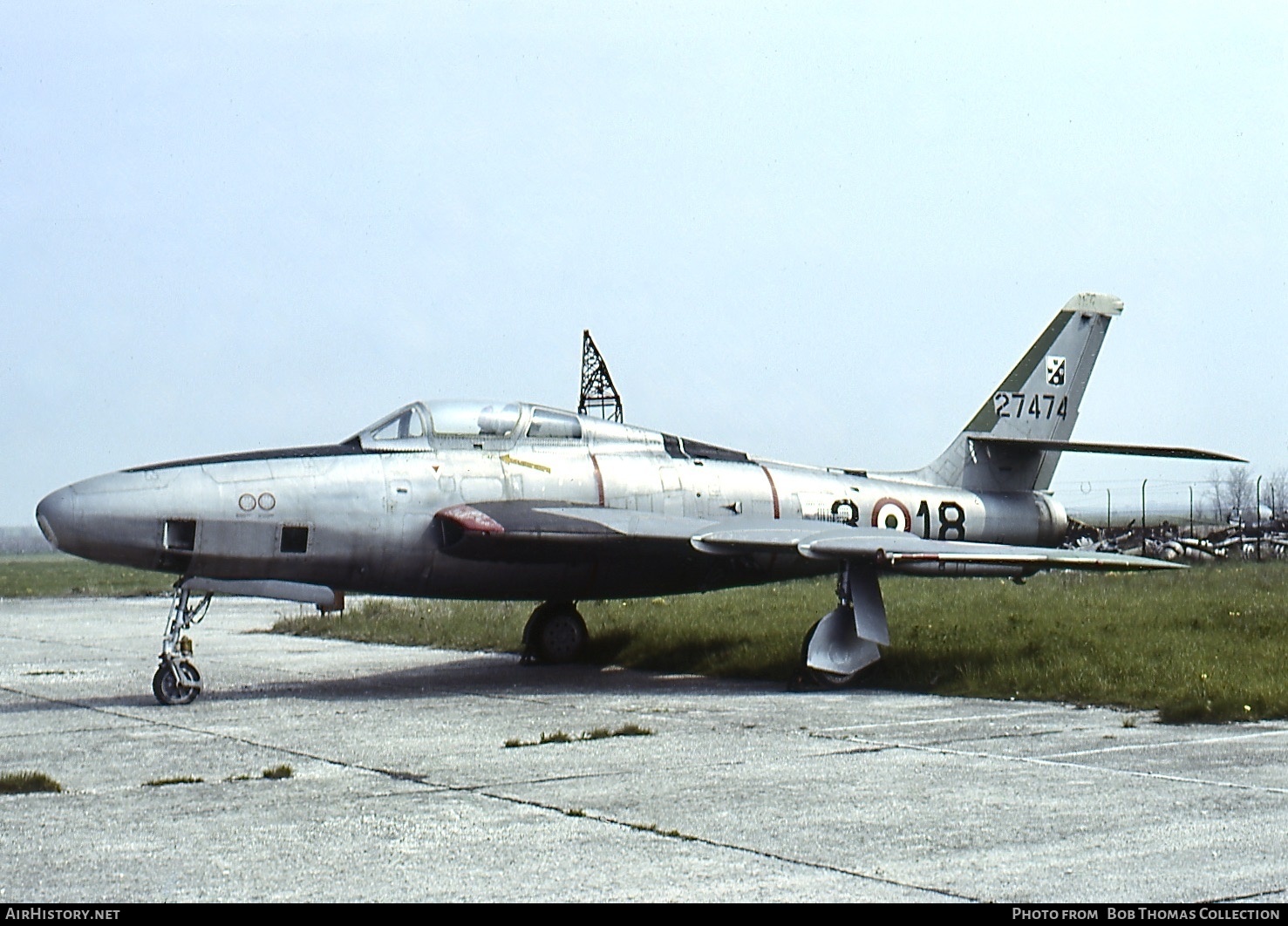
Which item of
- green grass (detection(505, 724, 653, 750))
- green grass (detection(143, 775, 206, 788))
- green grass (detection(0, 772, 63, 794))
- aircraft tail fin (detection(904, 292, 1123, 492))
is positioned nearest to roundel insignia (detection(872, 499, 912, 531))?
aircraft tail fin (detection(904, 292, 1123, 492))

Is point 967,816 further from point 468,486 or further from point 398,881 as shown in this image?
point 468,486

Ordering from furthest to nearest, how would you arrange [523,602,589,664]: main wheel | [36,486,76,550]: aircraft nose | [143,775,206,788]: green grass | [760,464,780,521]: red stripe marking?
[523,602,589,664]: main wheel, [760,464,780,521]: red stripe marking, [36,486,76,550]: aircraft nose, [143,775,206,788]: green grass

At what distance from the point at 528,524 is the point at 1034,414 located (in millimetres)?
→ 7729

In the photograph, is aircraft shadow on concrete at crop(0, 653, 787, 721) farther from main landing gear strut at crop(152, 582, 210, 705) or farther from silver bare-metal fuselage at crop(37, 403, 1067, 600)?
silver bare-metal fuselage at crop(37, 403, 1067, 600)

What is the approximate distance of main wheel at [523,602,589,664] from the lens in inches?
677

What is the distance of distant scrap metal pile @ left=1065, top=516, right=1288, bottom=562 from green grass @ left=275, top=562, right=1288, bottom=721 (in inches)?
742

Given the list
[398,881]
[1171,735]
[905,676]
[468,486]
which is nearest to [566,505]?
Result: [468,486]

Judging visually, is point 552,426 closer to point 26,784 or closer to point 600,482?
point 600,482

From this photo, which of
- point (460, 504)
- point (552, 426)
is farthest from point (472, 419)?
point (460, 504)

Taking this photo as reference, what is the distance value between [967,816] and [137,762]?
5627 millimetres

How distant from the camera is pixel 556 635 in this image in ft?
56.4
